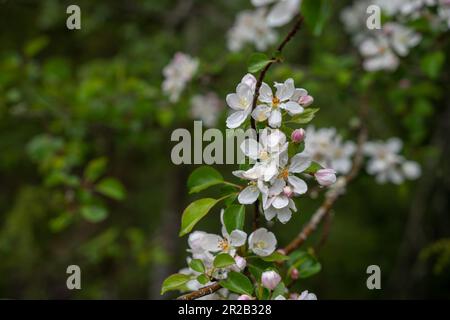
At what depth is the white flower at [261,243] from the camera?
0.90m

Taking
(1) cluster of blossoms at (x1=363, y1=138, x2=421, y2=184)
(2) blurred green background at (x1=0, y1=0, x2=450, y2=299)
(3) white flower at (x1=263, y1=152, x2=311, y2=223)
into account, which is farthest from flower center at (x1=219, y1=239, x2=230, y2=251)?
(1) cluster of blossoms at (x1=363, y1=138, x2=421, y2=184)

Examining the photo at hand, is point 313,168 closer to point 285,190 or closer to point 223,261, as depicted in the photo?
point 285,190

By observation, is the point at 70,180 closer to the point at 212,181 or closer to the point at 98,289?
the point at 212,181

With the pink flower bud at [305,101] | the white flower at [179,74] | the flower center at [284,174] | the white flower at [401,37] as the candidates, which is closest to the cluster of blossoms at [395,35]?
the white flower at [401,37]

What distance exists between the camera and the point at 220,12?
313 centimetres

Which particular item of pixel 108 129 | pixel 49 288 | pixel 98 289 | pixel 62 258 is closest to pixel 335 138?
pixel 108 129

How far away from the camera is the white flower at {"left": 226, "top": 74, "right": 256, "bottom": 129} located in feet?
2.91

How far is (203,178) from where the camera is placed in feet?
3.20

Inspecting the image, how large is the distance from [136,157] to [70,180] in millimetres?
2298

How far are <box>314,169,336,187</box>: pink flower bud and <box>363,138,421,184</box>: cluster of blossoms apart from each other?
0.96 m

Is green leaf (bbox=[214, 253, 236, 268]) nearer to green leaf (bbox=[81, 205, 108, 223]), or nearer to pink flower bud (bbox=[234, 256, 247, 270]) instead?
pink flower bud (bbox=[234, 256, 247, 270])

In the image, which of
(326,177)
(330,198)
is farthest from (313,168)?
(330,198)

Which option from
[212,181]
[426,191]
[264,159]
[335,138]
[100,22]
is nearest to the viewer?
[264,159]

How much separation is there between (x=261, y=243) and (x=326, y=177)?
0.56 feet
